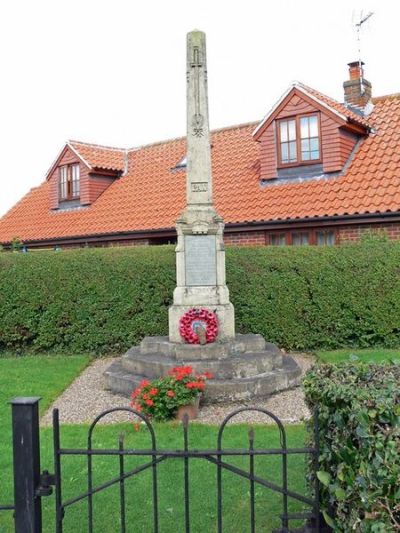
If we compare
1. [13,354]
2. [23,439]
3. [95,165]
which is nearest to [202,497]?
[23,439]

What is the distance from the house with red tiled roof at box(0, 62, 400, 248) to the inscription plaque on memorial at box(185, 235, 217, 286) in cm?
477

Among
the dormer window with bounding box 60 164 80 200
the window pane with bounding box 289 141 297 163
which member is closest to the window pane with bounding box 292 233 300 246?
the window pane with bounding box 289 141 297 163

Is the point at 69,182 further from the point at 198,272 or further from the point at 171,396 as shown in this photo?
the point at 171,396

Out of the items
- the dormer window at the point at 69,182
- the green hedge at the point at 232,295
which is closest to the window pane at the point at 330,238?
the green hedge at the point at 232,295

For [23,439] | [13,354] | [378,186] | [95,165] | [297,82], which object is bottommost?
[13,354]

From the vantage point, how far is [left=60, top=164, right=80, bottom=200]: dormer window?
19094 mm

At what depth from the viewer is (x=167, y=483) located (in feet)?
15.2

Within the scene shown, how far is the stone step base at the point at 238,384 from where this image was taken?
7.34 meters

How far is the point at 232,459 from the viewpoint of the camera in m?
5.18

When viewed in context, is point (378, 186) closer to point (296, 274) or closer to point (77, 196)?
point (296, 274)

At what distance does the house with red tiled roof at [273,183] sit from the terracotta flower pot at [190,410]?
7160 mm

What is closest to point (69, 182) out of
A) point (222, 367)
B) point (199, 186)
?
point (199, 186)

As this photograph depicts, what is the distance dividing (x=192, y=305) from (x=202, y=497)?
4.52 meters

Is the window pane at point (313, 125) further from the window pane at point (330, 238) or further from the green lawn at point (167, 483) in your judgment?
the green lawn at point (167, 483)
